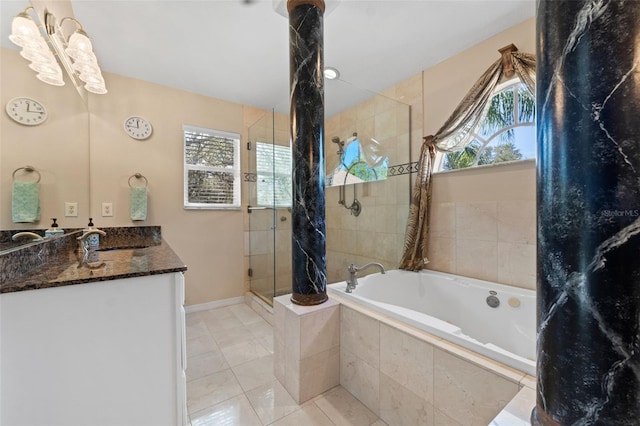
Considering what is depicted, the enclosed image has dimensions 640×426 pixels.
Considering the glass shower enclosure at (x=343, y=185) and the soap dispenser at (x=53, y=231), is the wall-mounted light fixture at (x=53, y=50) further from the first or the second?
the glass shower enclosure at (x=343, y=185)

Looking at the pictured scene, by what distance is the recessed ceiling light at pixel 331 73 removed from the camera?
246 centimetres

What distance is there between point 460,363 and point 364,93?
251cm

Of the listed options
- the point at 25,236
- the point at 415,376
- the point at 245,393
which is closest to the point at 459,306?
the point at 415,376

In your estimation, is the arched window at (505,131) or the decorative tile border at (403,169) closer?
→ the arched window at (505,131)

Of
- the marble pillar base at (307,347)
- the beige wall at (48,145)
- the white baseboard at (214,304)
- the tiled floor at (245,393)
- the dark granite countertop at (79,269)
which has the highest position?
the beige wall at (48,145)

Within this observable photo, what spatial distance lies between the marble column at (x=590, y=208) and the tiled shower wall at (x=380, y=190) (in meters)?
1.95

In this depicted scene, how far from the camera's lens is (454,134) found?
212 cm

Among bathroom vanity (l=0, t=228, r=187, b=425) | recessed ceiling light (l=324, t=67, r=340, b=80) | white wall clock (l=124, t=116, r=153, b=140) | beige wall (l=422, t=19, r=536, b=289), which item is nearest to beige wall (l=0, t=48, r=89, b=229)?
white wall clock (l=124, t=116, r=153, b=140)

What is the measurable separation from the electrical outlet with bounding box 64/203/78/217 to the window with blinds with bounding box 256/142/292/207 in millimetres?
1587

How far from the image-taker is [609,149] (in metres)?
0.48

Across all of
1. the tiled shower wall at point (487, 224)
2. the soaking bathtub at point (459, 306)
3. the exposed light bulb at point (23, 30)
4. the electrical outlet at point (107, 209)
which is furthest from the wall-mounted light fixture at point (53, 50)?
the tiled shower wall at point (487, 224)

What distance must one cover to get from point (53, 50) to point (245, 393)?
2283 mm

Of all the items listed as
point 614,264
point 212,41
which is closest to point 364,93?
point 212,41

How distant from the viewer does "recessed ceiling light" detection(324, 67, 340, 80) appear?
2.46 metres
